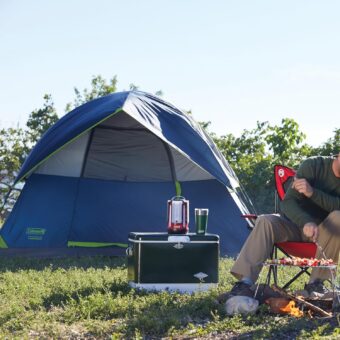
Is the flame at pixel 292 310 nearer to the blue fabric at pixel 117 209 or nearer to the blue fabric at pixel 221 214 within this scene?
the blue fabric at pixel 221 214

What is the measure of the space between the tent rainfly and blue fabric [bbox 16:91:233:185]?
0.01 m

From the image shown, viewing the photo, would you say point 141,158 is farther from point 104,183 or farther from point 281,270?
point 281,270

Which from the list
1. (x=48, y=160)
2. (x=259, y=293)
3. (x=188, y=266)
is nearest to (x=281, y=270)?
(x=188, y=266)

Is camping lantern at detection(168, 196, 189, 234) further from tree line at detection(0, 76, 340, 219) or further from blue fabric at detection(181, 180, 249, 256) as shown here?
tree line at detection(0, 76, 340, 219)

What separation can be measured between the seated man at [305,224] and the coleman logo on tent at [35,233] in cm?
290

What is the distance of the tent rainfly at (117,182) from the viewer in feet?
21.8

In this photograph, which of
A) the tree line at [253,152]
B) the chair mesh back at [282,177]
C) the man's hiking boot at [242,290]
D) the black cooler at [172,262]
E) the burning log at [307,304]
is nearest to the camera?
the burning log at [307,304]

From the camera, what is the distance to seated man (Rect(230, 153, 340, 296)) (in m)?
4.25

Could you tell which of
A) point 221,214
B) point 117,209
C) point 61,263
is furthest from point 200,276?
point 117,209

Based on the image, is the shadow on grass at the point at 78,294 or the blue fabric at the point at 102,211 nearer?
the shadow on grass at the point at 78,294

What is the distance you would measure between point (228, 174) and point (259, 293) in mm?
2661

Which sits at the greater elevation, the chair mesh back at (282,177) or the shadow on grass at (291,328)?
the chair mesh back at (282,177)

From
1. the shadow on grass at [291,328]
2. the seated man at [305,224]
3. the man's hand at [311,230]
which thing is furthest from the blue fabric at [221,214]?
the shadow on grass at [291,328]

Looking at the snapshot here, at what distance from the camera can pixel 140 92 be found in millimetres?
6887
